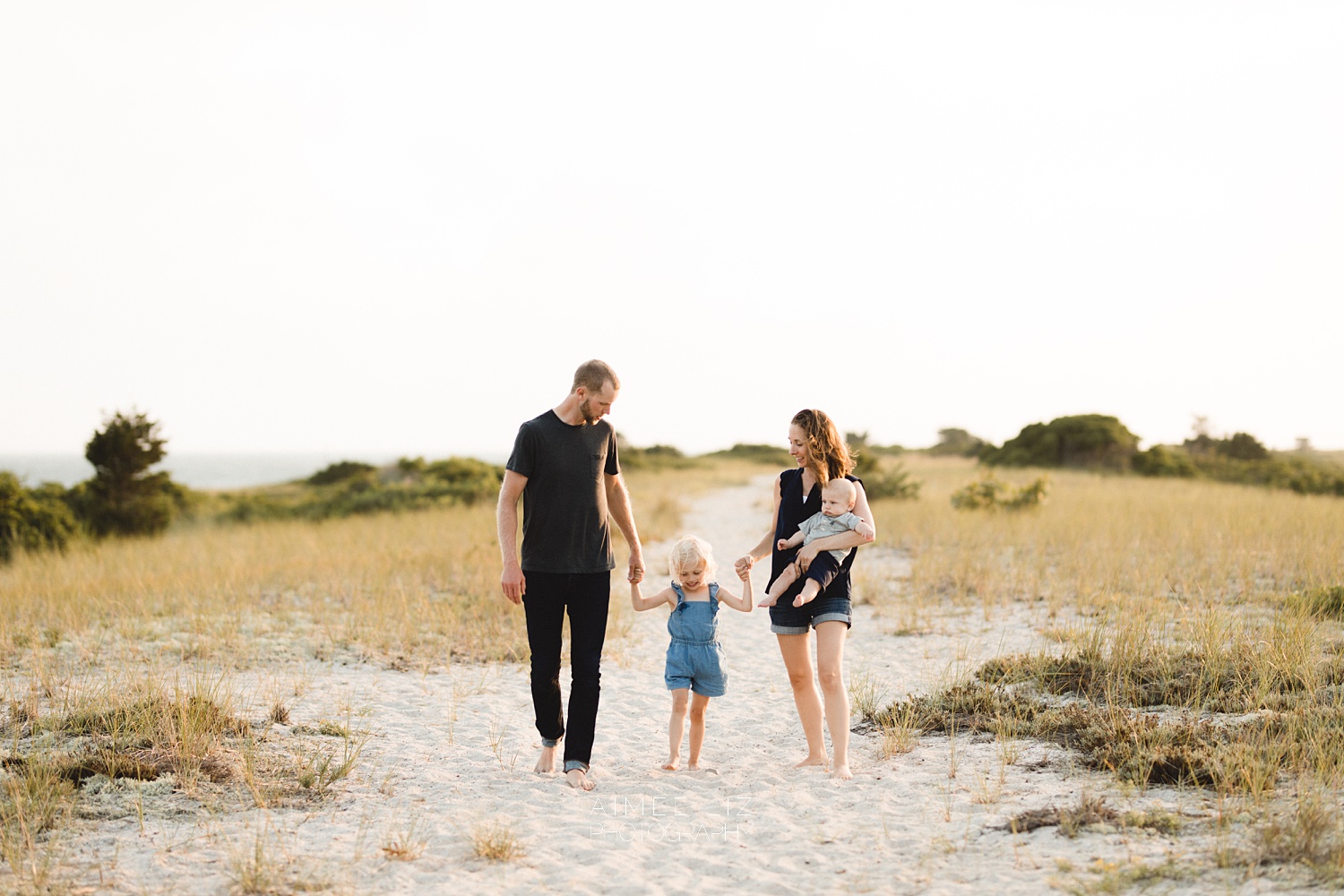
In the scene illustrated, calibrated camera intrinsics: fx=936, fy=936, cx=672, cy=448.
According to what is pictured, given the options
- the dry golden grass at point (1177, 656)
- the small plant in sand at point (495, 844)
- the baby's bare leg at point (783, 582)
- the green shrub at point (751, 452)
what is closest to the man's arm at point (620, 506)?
the baby's bare leg at point (783, 582)

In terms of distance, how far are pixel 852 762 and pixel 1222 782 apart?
191cm

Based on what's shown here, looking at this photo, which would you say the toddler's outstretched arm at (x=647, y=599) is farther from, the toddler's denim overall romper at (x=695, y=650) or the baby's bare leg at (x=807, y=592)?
the baby's bare leg at (x=807, y=592)

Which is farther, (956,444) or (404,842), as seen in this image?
(956,444)

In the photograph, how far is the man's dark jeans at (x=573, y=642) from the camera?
5.14 metres

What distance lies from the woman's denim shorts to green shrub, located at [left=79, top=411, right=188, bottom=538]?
66.5ft

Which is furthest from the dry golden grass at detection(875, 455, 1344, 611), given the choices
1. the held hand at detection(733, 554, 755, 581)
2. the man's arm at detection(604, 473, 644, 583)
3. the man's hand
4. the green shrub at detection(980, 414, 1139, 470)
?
the green shrub at detection(980, 414, 1139, 470)

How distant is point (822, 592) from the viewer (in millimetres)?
5055

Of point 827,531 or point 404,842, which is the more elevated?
point 827,531

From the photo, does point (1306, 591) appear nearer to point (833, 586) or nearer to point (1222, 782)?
point (1222, 782)

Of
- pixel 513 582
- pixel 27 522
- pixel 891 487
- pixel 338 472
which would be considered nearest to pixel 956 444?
pixel 338 472

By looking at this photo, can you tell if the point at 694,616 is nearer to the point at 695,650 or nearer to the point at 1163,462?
the point at 695,650

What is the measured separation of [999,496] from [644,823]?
52.6ft

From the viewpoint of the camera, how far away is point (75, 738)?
226 inches

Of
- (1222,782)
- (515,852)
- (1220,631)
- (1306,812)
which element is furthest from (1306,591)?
(515,852)
